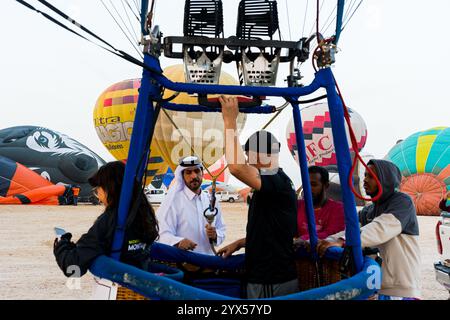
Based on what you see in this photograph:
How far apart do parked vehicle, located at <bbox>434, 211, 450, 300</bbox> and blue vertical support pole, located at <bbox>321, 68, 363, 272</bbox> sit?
3.01 m

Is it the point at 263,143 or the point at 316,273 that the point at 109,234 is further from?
the point at 316,273

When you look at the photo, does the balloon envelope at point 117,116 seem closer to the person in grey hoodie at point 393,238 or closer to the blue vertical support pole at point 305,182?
the blue vertical support pole at point 305,182

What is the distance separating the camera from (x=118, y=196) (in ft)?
7.09

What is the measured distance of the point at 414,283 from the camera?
247cm

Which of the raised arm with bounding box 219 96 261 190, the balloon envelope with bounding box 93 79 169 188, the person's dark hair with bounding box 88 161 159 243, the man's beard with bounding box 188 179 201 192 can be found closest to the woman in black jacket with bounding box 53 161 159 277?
the person's dark hair with bounding box 88 161 159 243

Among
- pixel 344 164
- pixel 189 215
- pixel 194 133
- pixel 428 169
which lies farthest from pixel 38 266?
pixel 428 169

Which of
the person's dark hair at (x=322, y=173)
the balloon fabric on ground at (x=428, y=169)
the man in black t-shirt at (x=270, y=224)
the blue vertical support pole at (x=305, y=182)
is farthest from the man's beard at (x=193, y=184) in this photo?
the balloon fabric on ground at (x=428, y=169)

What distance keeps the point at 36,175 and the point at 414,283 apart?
24.8 m

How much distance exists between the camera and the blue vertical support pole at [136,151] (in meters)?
2.03

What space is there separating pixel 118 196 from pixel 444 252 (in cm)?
378

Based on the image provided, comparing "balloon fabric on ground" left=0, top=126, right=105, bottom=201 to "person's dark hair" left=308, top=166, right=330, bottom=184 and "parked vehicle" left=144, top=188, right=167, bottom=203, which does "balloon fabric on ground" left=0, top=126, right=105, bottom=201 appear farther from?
"person's dark hair" left=308, top=166, right=330, bottom=184

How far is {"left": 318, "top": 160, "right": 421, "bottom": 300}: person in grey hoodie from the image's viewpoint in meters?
2.43
